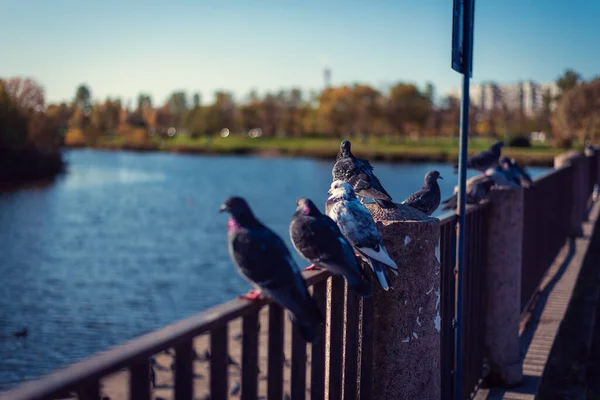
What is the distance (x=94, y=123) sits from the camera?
166250 mm

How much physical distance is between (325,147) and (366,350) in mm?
139979

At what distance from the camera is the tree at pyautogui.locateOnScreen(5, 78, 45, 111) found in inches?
3223

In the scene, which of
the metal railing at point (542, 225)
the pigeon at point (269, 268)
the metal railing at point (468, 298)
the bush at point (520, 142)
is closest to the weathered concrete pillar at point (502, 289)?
the metal railing at point (468, 298)

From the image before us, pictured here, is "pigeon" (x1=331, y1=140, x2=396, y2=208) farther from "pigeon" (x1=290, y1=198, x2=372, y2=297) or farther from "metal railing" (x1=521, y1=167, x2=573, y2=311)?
"metal railing" (x1=521, y1=167, x2=573, y2=311)

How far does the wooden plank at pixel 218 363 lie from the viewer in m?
2.57

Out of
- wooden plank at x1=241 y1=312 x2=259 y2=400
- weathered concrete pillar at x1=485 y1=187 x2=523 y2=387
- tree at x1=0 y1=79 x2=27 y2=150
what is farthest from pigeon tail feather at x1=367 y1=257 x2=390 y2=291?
tree at x1=0 y1=79 x2=27 y2=150

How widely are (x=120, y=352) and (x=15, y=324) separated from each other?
2242cm

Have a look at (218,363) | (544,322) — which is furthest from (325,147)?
(218,363)

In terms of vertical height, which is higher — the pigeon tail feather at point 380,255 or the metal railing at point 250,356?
the pigeon tail feather at point 380,255

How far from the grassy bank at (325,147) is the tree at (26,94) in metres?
54.6

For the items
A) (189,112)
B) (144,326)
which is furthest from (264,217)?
(189,112)

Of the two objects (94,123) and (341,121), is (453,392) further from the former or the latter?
(94,123)

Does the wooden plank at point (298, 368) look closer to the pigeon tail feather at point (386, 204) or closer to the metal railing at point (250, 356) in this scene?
the metal railing at point (250, 356)

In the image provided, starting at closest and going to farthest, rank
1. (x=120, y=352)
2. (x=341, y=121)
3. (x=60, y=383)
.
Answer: (x=60, y=383) → (x=120, y=352) → (x=341, y=121)
